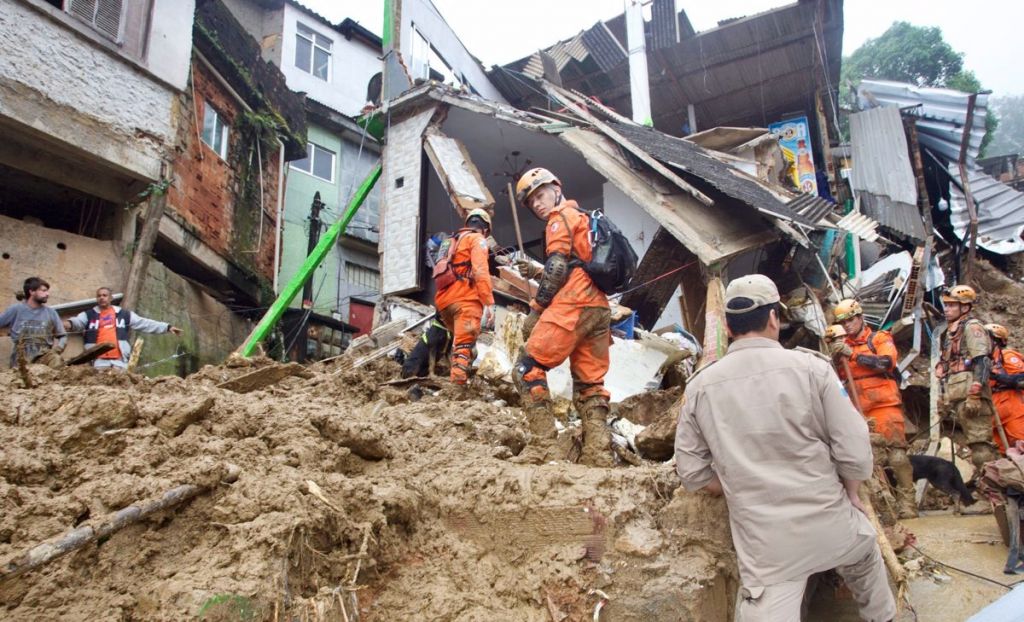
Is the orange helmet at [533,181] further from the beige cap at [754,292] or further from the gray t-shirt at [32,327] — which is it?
the gray t-shirt at [32,327]

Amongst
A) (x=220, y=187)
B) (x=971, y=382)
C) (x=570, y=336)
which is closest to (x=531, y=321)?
(x=570, y=336)

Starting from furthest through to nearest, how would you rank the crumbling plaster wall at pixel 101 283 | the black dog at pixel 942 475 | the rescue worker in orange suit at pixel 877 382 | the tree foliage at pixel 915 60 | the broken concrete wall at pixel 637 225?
the tree foliage at pixel 915 60 < the broken concrete wall at pixel 637 225 < the crumbling plaster wall at pixel 101 283 < the rescue worker in orange suit at pixel 877 382 < the black dog at pixel 942 475

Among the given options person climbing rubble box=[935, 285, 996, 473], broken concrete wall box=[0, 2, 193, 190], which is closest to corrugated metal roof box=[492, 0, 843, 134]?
broken concrete wall box=[0, 2, 193, 190]

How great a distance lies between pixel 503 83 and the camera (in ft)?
51.9

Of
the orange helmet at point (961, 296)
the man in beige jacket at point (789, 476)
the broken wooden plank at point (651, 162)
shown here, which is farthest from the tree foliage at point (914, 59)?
the man in beige jacket at point (789, 476)

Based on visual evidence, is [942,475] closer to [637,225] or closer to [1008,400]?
[1008,400]

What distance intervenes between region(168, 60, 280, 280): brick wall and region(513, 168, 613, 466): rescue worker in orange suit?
8105mm

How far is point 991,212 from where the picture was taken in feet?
45.6

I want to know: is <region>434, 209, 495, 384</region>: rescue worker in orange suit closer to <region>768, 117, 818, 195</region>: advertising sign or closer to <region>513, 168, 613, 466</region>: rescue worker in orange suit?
<region>513, 168, 613, 466</region>: rescue worker in orange suit

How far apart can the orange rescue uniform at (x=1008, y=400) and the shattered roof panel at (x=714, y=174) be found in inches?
100

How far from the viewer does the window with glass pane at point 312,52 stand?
20.9 meters

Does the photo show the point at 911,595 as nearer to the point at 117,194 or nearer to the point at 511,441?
the point at 511,441

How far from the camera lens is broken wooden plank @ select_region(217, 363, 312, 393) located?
499cm

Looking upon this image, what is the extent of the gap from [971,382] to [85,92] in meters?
10.2
